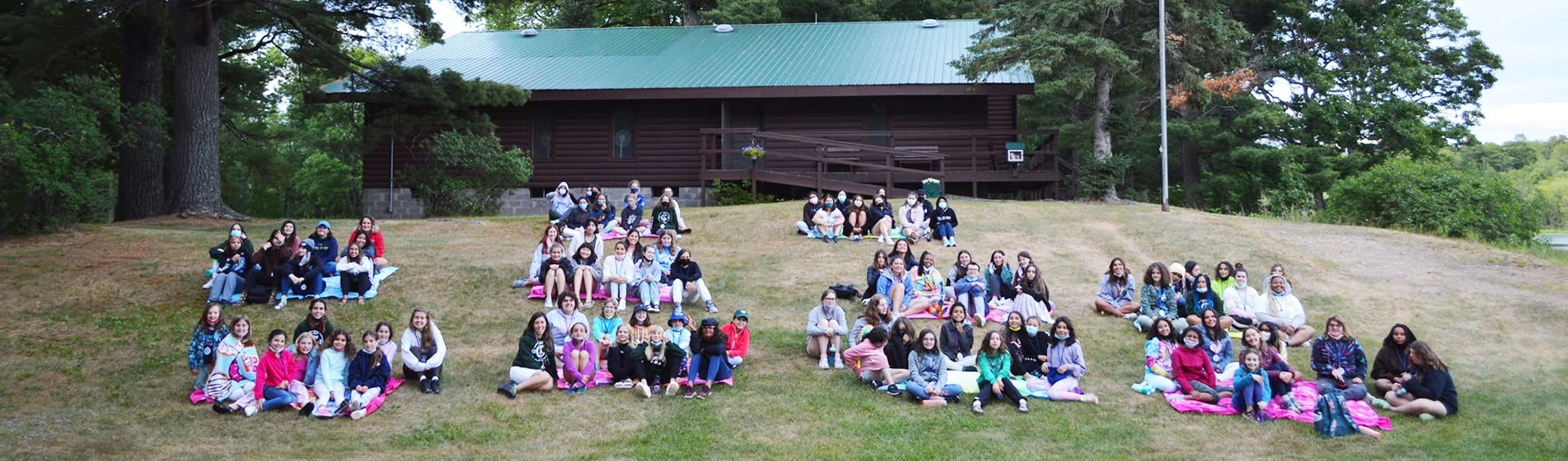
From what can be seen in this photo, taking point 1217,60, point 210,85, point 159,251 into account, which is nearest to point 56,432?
point 159,251

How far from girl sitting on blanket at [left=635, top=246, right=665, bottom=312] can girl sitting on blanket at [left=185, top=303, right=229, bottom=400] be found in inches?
178

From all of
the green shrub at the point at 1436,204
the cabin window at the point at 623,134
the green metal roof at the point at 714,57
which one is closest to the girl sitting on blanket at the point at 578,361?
the green metal roof at the point at 714,57

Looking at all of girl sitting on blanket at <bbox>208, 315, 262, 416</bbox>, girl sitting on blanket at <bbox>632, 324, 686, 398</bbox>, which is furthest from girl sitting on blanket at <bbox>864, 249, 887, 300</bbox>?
girl sitting on blanket at <bbox>208, 315, 262, 416</bbox>

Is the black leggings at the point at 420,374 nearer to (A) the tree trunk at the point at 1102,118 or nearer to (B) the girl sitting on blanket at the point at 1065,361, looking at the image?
(B) the girl sitting on blanket at the point at 1065,361

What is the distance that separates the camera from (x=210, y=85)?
810 inches

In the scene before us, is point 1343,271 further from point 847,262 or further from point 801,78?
point 801,78

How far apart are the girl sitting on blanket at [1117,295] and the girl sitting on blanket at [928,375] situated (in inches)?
149

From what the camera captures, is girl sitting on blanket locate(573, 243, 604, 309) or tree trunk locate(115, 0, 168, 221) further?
tree trunk locate(115, 0, 168, 221)

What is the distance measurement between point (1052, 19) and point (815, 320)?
530 inches

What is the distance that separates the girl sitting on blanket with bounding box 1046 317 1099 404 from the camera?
1125cm

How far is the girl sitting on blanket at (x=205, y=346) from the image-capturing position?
427 inches

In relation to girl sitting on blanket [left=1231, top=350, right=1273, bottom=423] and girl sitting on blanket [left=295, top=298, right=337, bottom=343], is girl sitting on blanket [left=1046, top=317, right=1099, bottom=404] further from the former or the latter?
girl sitting on blanket [left=295, top=298, right=337, bottom=343]

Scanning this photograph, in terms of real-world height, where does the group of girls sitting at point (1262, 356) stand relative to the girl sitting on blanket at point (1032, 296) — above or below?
below

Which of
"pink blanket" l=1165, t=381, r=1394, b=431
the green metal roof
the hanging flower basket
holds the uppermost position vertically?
the green metal roof
